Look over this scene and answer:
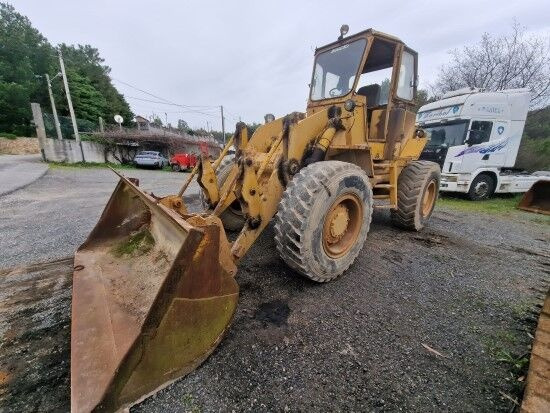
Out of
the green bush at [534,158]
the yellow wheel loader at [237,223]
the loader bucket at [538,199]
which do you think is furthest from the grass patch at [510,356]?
the green bush at [534,158]

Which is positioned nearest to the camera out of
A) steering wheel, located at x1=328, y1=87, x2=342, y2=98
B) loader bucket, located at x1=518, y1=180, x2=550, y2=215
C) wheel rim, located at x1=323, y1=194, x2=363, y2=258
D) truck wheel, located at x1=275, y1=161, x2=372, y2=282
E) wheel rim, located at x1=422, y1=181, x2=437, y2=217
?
truck wheel, located at x1=275, y1=161, x2=372, y2=282

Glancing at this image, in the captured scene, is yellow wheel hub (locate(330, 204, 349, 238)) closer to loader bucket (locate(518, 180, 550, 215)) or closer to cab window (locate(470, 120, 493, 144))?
loader bucket (locate(518, 180, 550, 215))

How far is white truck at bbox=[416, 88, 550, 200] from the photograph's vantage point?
958 centimetres

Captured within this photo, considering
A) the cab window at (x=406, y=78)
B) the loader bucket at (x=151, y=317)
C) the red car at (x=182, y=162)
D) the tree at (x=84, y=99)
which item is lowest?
the red car at (x=182, y=162)

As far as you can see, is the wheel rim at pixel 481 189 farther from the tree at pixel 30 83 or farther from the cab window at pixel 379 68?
the tree at pixel 30 83

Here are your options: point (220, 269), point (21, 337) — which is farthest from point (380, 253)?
point (21, 337)

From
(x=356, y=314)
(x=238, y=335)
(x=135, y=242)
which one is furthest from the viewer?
(x=135, y=242)

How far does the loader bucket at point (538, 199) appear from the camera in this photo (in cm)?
777

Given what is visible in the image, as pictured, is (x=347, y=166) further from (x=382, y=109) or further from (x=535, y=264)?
(x=535, y=264)

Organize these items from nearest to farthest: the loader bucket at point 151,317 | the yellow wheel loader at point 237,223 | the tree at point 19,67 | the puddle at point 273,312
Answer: the loader bucket at point 151,317
the yellow wheel loader at point 237,223
the puddle at point 273,312
the tree at point 19,67

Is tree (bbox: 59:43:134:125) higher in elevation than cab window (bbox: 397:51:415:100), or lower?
higher

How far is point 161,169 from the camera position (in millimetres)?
22969

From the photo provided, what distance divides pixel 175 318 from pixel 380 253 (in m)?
3.12

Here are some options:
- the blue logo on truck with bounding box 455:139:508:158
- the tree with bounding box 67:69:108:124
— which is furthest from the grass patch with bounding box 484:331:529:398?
the tree with bounding box 67:69:108:124
